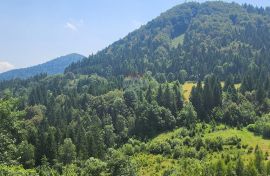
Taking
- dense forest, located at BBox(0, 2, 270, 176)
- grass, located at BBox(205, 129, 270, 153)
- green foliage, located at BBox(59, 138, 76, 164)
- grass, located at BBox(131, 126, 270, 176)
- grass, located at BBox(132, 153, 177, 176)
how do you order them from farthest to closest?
grass, located at BBox(205, 129, 270, 153), green foliage, located at BBox(59, 138, 76, 164), grass, located at BBox(131, 126, 270, 176), grass, located at BBox(132, 153, 177, 176), dense forest, located at BBox(0, 2, 270, 176)

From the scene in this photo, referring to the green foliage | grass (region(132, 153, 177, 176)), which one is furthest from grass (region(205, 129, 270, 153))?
the green foliage

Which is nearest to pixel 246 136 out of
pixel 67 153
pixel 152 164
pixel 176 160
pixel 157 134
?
pixel 176 160

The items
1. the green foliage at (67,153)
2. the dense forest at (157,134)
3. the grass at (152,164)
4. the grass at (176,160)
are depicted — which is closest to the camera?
the dense forest at (157,134)

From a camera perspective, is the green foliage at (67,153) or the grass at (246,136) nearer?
the green foliage at (67,153)

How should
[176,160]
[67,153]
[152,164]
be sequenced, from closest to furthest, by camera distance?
[67,153] < [152,164] < [176,160]

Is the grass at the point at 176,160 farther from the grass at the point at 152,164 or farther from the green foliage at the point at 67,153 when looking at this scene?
the green foliage at the point at 67,153

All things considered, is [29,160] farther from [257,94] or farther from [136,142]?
[257,94]

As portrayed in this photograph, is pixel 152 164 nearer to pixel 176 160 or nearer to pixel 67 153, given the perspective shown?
pixel 176 160

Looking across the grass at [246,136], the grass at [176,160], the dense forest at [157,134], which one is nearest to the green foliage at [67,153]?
the dense forest at [157,134]

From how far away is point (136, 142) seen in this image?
139500 millimetres

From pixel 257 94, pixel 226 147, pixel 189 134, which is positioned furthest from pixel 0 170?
pixel 257 94

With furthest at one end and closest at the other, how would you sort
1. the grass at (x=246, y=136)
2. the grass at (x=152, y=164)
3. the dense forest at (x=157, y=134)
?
the grass at (x=246, y=136) < the grass at (x=152, y=164) < the dense forest at (x=157, y=134)

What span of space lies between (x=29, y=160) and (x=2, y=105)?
282 ft

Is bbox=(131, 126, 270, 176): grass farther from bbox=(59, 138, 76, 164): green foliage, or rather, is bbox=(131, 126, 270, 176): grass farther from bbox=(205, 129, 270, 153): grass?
bbox=(59, 138, 76, 164): green foliage
